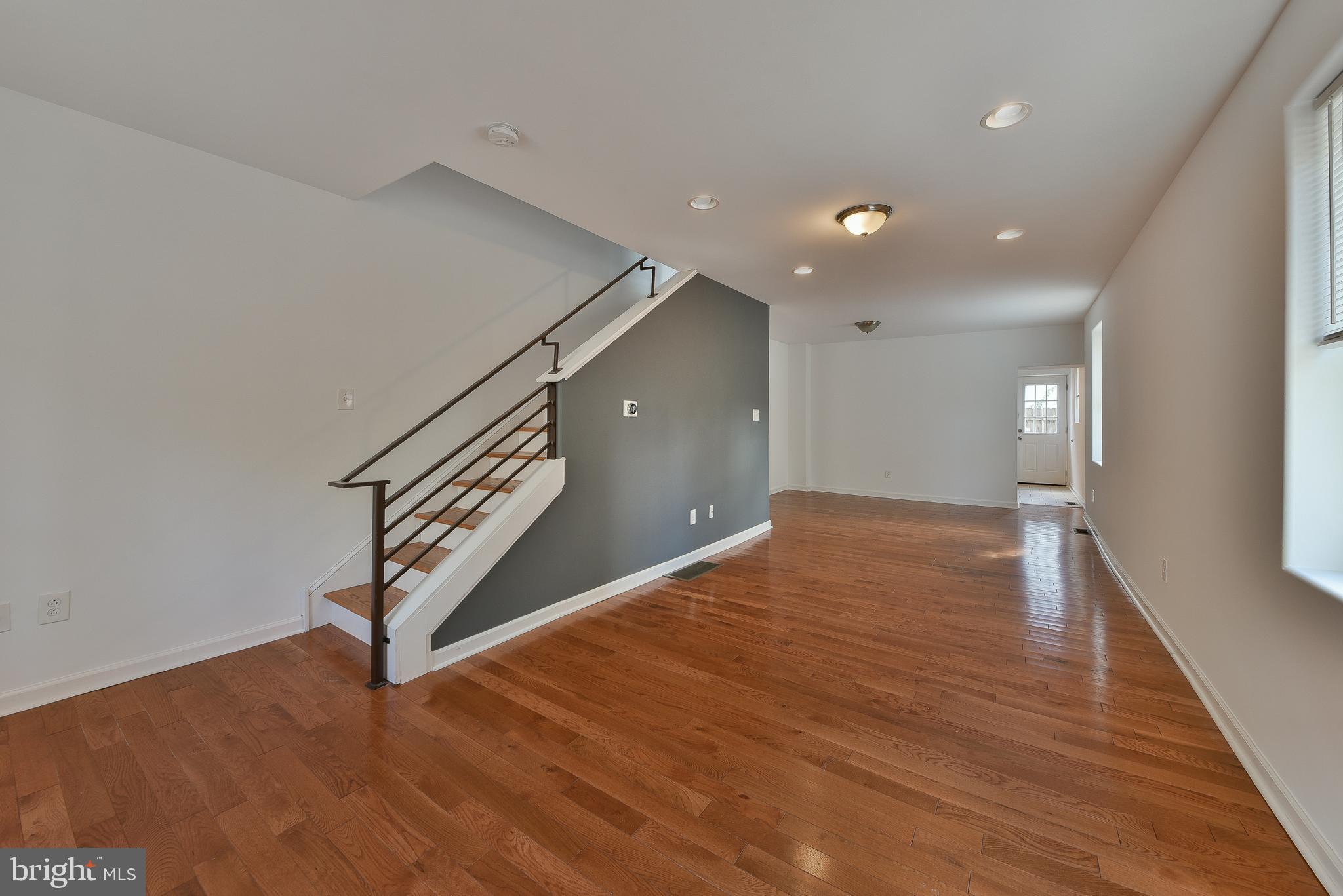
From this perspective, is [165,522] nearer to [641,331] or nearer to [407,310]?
[407,310]

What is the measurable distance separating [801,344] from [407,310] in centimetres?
660

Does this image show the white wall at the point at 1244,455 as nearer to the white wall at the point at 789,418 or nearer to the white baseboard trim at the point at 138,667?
the white baseboard trim at the point at 138,667

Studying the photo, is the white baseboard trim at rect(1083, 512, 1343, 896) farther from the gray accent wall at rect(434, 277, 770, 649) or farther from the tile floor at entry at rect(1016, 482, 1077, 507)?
the tile floor at entry at rect(1016, 482, 1077, 507)

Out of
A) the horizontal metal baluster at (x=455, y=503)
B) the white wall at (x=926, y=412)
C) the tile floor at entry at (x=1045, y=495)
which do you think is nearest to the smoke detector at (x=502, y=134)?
the horizontal metal baluster at (x=455, y=503)

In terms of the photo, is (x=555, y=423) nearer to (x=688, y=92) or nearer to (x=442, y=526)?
(x=442, y=526)

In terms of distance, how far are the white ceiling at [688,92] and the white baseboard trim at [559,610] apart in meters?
2.39

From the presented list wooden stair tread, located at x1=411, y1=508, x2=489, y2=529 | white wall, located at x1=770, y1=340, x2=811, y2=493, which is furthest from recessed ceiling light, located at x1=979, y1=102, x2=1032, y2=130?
white wall, located at x1=770, y1=340, x2=811, y2=493

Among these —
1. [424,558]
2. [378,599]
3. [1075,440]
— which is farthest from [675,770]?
[1075,440]

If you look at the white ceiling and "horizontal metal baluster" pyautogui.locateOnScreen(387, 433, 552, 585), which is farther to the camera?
"horizontal metal baluster" pyautogui.locateOnScreen(387, 433, 552, 585)

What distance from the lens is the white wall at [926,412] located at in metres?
7.18

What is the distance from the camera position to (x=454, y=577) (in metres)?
2.65

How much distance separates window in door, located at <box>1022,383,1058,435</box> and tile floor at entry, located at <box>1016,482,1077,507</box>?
979 millimetres

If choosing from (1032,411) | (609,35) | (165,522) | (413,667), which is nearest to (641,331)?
(609,35)

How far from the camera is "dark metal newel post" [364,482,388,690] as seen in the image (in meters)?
2.44
